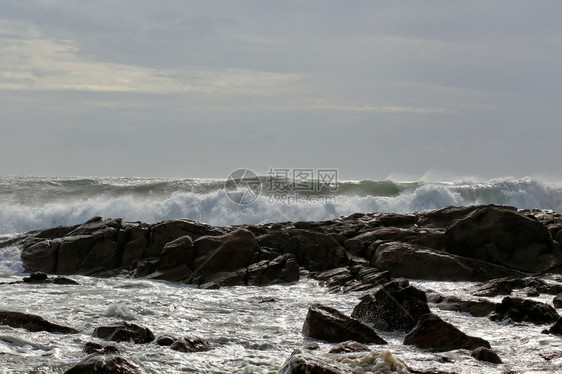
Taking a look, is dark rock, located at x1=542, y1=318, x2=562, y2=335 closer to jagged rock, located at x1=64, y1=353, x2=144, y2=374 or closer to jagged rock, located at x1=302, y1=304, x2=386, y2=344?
jagged rock, located at x1=302, y1=304, x2=386, y2=344

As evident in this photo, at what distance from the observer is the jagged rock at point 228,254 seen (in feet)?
44.6

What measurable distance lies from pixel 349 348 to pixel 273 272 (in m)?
6.14

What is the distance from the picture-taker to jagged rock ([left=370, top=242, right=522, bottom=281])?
43.0 ft

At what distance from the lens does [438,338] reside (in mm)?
7996

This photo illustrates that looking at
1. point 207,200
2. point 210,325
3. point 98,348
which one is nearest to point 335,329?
point 210,325

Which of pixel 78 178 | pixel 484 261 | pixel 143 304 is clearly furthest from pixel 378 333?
pixel 78 178

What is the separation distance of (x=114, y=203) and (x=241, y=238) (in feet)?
43.1

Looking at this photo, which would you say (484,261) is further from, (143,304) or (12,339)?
(12,339)

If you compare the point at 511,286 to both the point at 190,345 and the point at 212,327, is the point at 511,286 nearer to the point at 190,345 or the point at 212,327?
the point at 212,327

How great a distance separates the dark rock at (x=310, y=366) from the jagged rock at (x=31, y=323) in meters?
3.81

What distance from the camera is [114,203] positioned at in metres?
26.0

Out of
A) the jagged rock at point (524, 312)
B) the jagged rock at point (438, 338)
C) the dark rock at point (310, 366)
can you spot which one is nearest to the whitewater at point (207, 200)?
the jagged rock at point (524, 312)

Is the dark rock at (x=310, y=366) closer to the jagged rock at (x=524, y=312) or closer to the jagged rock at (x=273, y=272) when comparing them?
the jagged rock at (x=524, y=312)

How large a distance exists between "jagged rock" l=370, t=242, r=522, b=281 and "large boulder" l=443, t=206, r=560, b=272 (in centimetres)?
46
